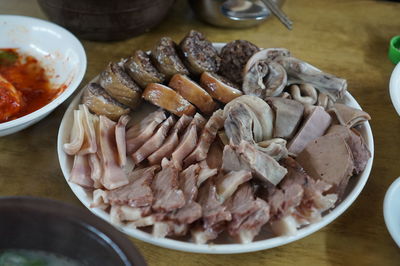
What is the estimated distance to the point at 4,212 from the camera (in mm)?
1046

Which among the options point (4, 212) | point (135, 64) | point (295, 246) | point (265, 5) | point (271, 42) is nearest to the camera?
point (4, 212)

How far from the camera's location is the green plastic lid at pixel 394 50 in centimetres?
238

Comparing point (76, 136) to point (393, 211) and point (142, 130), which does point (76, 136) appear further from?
point (393, 211)

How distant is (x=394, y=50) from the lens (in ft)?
7.82

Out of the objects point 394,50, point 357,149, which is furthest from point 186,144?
point 394,50

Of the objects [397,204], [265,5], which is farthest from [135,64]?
[397,204]

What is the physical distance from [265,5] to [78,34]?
1.15 metres

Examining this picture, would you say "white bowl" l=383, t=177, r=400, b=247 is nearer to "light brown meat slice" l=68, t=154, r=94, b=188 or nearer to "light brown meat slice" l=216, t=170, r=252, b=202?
"light brown meat slice" l=216, t=170, r=252, b=202

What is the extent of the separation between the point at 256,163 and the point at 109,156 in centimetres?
60

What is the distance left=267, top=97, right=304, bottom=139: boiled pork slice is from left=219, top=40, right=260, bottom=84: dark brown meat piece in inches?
13.5

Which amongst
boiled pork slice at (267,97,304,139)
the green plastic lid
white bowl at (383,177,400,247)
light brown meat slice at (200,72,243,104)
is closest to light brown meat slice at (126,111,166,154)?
light brown meat slice at (200,72,243,104)

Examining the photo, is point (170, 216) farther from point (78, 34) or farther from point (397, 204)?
point (78, 34)

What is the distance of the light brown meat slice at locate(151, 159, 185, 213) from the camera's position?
1.35 m

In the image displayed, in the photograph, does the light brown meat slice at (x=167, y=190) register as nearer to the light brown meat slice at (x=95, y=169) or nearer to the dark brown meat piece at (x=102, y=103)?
the light brown meat slice at (x=95, y=169)
